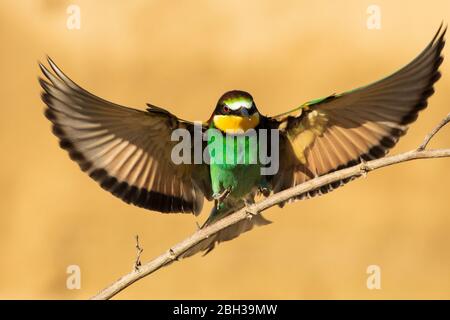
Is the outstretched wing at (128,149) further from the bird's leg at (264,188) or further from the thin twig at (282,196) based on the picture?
the thin twig at (282,196)

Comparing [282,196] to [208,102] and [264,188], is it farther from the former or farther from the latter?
[208,102]

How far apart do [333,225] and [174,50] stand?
4.46 feet

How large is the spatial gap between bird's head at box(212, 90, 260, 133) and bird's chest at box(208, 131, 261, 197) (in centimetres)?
3

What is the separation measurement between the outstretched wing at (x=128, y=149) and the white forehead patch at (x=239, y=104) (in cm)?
12

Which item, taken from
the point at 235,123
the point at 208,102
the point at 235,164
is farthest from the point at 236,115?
the point at 208,102

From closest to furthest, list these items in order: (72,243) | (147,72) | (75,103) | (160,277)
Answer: (75,103), (160,277), (72,243), (147,72)

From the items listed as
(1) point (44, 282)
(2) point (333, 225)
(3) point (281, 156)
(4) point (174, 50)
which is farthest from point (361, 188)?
(3) point (281, 156)

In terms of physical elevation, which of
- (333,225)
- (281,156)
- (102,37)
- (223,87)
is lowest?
(281,156)

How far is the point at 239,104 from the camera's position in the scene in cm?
303

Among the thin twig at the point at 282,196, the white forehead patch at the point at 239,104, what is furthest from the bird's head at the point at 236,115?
the thin twig at the point at 282,196

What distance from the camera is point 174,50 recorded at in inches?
246

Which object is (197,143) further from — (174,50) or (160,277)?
(174,50)

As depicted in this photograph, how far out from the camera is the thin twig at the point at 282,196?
221 cm

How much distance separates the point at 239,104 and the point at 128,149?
0.33 m
